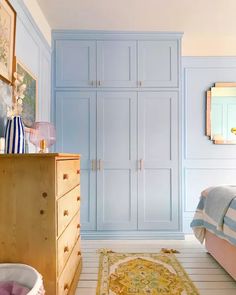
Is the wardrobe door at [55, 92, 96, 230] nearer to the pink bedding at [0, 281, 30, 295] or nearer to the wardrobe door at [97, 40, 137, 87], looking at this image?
the wardrobe door at [97, 40, 137, 87]

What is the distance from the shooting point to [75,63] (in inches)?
128

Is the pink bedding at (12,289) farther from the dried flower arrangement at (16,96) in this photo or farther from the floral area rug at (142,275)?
the dried flower arrangement at (16,96)

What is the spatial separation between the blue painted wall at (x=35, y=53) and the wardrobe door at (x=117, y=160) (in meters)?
0.67

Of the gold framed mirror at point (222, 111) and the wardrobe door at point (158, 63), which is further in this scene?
the gold framed mirror at point (222, 111)

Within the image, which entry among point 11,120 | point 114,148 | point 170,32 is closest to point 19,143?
point 11,120

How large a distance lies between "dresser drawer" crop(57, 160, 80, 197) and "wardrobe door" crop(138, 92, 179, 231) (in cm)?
138

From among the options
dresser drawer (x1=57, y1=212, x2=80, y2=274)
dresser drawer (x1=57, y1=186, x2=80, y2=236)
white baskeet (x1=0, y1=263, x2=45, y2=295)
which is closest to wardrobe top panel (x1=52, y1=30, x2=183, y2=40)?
dresser drawer (x1=57, y1=186, x2=80, y2=236)

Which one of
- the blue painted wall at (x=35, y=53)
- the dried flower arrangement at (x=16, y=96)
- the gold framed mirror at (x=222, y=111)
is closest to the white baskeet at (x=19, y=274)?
the dried flower arrangement at (x=16, y=96)

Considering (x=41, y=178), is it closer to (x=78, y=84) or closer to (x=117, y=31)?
(x=78, y=84)

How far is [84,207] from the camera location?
127 inches

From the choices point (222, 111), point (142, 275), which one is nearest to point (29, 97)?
point (142, 275)

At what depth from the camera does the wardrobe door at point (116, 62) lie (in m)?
3.27

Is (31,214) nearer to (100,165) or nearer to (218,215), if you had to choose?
(218,215)

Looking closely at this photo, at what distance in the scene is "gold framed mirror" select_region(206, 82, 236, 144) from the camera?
145 inches
